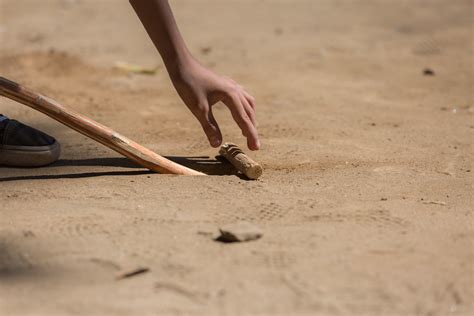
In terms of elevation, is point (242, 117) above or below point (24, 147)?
above

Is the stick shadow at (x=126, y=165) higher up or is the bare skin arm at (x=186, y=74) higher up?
the bare skin arm at (x=186, y=74)

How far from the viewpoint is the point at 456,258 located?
79.7 inches

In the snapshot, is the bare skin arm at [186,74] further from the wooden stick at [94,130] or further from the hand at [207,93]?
the wooden stick at [94,130]

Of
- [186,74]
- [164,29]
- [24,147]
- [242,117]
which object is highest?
[164,29]

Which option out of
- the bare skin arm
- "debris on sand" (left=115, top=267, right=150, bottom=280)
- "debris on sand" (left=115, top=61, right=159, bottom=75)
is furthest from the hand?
"debris on sand" (left=115, top=61, right=159, bottom=75)

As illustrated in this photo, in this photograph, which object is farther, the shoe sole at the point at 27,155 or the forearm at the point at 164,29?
the shoe sole at the point at 27,155

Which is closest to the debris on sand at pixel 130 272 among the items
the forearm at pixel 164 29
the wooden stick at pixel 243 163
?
the wooden stick at pixel 243 163

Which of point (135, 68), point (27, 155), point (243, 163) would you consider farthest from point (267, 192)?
point (135, 68)

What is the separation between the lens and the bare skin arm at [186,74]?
254cm

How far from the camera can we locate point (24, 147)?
2.73 metres

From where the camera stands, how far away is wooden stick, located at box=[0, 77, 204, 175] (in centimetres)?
262

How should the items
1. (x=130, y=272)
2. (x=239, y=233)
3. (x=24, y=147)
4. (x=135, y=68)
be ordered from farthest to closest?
(x=135, y=68)
(x=24, y=147)
(x=239, y=233)
(x=130, y=272)

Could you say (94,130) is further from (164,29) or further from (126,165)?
(164,29)

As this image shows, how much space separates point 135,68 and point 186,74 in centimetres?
192
